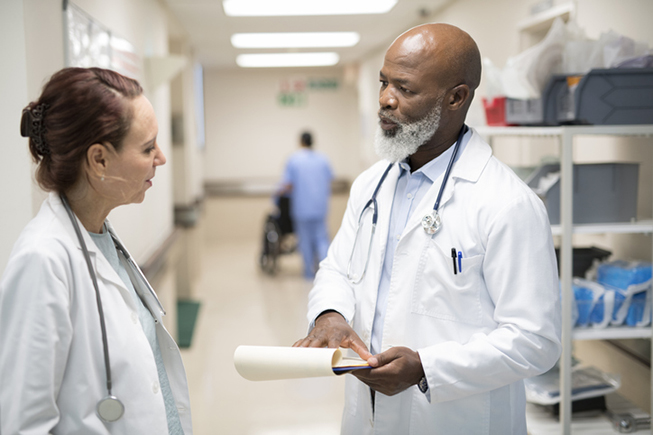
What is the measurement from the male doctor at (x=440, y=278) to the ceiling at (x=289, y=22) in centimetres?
372

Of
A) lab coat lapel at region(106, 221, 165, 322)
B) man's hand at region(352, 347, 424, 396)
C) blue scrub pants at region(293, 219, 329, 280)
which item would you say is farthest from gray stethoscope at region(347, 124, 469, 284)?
blue scrub pants at region(293, 219, 329, 280)

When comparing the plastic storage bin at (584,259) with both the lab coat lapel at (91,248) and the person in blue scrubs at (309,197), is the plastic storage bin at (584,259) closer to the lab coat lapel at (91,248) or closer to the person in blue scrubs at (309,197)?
the lab coat lapel at (91,248)

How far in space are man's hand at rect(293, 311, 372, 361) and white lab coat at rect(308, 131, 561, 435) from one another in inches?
2.3

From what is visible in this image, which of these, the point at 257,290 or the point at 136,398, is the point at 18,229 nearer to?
the point at 136,398

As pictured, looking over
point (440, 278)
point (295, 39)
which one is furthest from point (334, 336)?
point (295, 39)

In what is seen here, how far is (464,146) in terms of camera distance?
1.58 meters

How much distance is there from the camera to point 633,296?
2.43m

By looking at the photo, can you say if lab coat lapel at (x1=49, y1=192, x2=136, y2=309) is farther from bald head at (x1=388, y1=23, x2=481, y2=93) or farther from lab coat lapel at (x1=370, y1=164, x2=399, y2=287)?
bald head at (x1=388, y1=23, x2=481, y2=93)

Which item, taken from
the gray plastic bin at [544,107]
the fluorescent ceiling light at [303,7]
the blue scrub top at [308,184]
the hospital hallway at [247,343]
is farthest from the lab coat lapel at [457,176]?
the blue scrub top at [308,184]

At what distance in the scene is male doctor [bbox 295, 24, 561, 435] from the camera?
137 cm

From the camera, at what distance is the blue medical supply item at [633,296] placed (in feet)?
7.88

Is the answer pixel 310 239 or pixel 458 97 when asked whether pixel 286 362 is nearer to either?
pixel 458 97

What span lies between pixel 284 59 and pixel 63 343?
25.1ft

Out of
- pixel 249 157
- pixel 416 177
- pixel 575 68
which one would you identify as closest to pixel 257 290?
pixel 249 157
